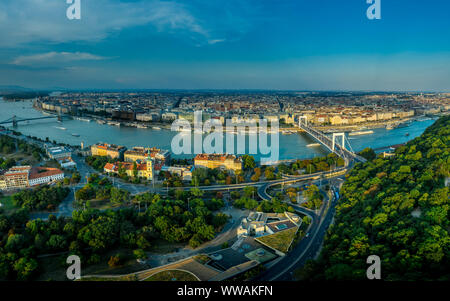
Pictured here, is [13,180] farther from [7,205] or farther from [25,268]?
[25,268]

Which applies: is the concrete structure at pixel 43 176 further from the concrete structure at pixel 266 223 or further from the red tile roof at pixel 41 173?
the concrete structure at pixel 266 223

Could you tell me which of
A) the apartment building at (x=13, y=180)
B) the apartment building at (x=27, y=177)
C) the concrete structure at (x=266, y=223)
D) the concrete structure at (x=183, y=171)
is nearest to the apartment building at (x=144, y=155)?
the concrete structure at (x=183, y=171)

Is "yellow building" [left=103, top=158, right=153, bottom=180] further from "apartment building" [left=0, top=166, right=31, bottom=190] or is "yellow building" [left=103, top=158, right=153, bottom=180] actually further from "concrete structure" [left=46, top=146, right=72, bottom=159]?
"concrete structure" [left=46, top=146, right=72, bottom=159]

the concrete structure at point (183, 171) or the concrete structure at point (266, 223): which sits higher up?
the concrete structure at point (183, 171)

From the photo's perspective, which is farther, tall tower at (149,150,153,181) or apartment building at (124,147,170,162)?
apartment building at (124,147,170,162)

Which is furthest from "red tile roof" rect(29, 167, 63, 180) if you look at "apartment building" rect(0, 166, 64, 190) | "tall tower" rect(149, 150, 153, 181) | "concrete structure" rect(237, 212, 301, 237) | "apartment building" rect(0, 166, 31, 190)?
"concrete structure" rect(237, 212, 301, 237)

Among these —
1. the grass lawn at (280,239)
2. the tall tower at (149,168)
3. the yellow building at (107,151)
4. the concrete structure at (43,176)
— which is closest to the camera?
the grass lawn at (280,239)

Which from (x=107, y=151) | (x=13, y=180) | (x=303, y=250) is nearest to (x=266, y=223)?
(x=303, y=250)
